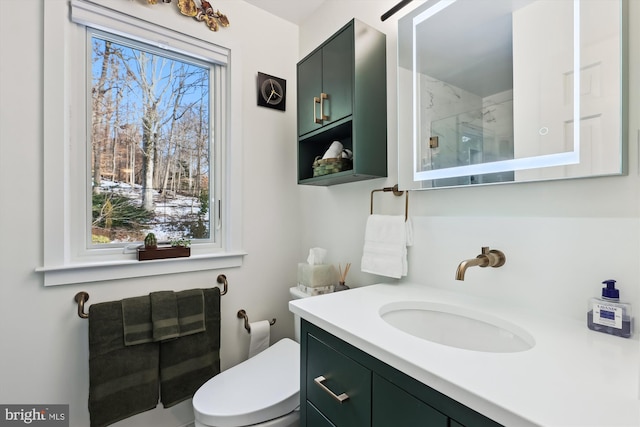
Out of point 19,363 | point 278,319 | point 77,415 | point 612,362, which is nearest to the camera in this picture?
point 612,362

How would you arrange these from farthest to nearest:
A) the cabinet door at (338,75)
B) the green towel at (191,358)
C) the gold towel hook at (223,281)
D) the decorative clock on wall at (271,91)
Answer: the decorative clock on wall at (271,91) < the gold towel hook at (223,281) < the green towel at (191,358) < the cabinet door at (338,75)

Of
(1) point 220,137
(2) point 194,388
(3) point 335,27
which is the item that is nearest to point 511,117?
(3) point 335,27

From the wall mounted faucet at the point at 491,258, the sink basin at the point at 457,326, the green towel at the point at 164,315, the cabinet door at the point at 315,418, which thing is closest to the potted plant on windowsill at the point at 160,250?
the green towel at the point at 164,315

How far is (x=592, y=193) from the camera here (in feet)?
2.50

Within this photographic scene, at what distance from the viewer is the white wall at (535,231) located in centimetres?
71

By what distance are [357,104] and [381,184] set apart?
37cm

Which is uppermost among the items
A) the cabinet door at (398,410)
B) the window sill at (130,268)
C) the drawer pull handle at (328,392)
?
the window sill at (130,268)

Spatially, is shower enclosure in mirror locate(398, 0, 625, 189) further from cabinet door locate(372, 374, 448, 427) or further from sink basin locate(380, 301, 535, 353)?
cabinet door locate(372, 374, 448, 427)

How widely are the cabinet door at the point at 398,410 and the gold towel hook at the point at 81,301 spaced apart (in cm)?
130

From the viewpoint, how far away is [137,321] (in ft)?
4.36

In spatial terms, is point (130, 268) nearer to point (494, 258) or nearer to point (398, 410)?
point (398, 410)

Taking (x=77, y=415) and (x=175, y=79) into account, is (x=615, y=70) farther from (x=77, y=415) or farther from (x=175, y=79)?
(x=77, y=415)

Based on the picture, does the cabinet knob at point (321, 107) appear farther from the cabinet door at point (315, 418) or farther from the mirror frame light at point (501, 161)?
the cabinet door at point (315, 418)

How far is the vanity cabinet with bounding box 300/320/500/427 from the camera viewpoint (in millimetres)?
555
